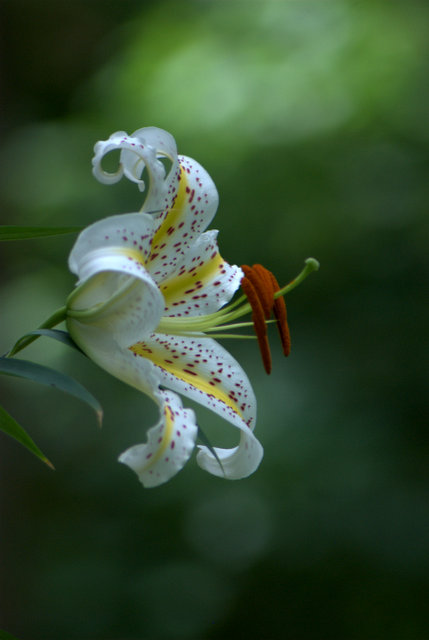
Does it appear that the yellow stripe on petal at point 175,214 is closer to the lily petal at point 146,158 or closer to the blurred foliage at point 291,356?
the lily petal at point 146,158

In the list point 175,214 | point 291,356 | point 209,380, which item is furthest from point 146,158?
point 291,356

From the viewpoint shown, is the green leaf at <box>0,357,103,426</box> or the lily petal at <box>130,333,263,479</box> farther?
the lily petal at <box>130,333,263,479</box>

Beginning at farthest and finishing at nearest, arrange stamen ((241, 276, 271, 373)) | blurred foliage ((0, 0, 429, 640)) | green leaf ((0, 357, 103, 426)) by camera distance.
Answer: blurred foliage ((0, 0, 429, 640)) → stamen ((241, 276, 271, 373)) → green leaf ((0, 357, 103, 426))

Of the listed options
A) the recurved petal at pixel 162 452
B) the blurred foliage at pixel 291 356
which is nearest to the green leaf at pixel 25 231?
the recurved petal at pixel 162 452

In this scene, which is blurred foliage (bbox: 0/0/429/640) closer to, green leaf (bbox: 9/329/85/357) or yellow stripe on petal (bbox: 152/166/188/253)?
yellow stripe on petal (bbox: 152/166/188/253)

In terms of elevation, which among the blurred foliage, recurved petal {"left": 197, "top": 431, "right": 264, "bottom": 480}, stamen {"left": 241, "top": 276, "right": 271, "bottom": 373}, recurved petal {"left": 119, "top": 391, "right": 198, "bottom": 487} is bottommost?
the blurred foliage

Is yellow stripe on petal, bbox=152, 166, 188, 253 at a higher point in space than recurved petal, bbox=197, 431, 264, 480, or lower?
higher

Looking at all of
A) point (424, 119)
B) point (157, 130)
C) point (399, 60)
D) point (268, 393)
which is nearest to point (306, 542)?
point (268, 393)

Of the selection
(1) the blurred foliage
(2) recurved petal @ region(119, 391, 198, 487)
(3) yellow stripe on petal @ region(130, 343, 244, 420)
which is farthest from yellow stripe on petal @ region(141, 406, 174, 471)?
(1) the blurred foliage
